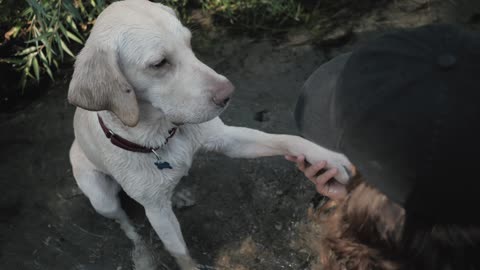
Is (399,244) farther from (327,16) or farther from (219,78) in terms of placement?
(327,16)

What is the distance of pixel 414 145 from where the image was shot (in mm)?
1148

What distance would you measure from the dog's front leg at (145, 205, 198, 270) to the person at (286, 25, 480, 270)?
3.46 feet

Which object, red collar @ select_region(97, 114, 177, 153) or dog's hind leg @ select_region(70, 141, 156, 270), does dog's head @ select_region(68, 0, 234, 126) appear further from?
dog's hind leg @ select_region(70, 141, 156, 270)

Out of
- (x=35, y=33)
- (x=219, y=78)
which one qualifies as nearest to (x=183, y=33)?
(x=219, y=78)

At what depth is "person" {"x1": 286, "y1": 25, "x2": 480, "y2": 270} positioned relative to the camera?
1.11 m

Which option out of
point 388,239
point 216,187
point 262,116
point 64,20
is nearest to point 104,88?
point 388,239

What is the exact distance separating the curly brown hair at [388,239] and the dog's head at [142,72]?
0.71 m

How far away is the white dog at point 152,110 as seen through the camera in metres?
1.87

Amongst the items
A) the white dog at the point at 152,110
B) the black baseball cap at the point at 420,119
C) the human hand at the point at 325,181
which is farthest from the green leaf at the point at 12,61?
the black baseball cap at the point at 420,119

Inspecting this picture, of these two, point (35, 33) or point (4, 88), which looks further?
point (4, 88)

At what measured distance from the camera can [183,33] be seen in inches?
78.7

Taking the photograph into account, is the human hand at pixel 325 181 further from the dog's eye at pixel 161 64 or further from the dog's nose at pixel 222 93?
the dog's eye at pixel 161 64

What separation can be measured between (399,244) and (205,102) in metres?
0.90

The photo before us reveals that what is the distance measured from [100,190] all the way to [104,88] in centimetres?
94
